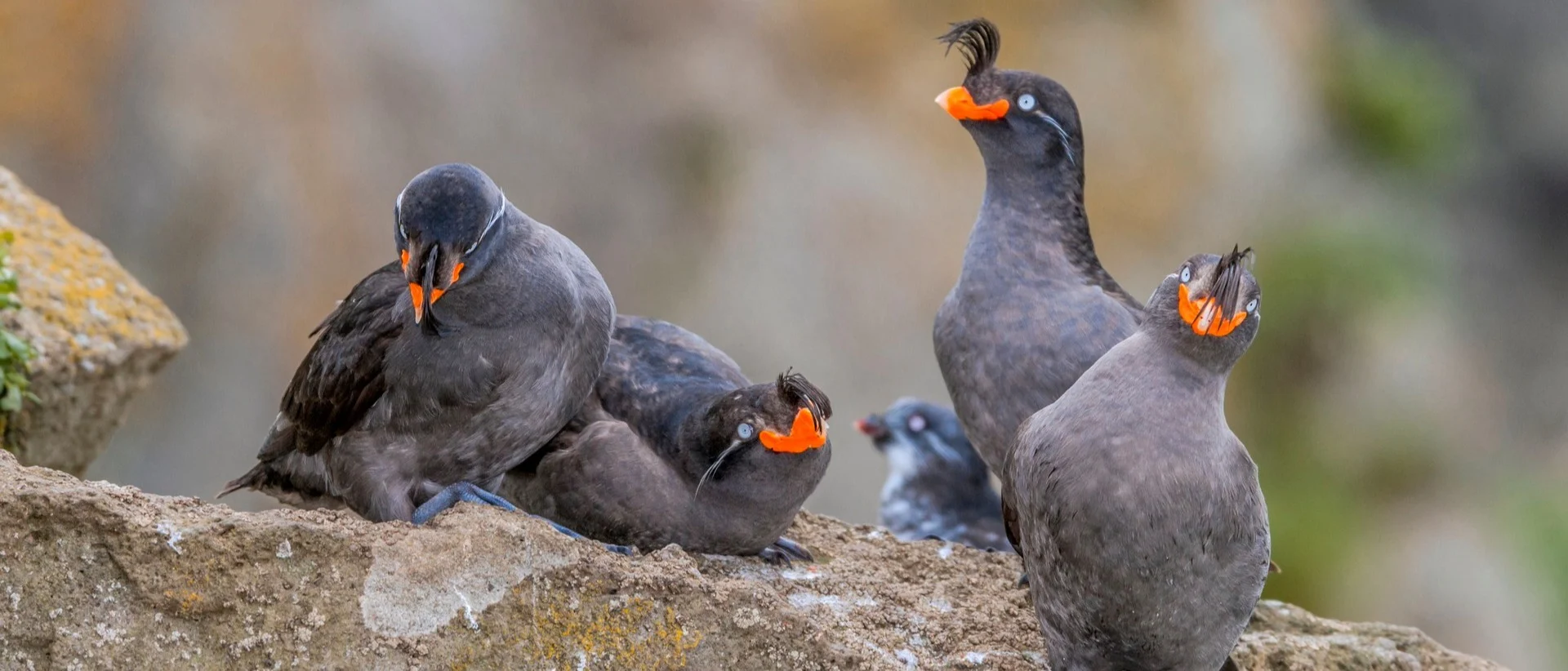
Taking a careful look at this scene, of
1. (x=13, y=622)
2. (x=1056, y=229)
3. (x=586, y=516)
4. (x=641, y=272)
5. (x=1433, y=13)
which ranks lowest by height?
(x=13, y=622)

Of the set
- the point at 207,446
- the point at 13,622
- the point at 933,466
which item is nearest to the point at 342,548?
the point at 13,622

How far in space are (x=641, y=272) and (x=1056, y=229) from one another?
268 inches

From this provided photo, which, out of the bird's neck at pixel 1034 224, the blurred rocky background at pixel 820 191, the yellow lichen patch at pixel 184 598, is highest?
the blurred rocky background at pixel 820 191

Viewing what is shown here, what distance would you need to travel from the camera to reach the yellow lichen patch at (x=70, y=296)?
5.54 meters

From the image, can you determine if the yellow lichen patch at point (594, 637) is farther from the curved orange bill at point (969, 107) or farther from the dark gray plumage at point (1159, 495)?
the curved orange bill at point (969, 107)

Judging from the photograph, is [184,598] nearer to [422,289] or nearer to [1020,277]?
[422,289]

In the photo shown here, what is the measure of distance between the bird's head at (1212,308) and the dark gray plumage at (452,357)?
1.72 m

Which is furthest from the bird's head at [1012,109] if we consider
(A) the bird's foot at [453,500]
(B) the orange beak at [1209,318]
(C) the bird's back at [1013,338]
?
(A) the bird's foot at [453,500]

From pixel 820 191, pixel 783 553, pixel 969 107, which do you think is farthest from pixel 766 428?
pixel 820 191

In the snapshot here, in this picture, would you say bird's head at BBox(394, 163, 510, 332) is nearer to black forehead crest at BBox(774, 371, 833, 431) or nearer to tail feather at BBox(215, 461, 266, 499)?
black forehead crest at BBox(774, 371, 833, 431)

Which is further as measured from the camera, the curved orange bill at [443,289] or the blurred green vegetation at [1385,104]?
the blurred green vegetation at [1385,104]

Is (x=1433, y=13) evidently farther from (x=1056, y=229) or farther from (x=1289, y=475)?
(x=1056, y=229)

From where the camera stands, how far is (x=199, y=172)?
1123 cm

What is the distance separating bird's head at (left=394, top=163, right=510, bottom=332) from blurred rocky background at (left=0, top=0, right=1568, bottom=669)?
21.0 ft
